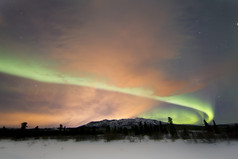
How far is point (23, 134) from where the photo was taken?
31.8 meters

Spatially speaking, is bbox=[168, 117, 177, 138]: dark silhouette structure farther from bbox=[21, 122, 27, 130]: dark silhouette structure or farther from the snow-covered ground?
bbox=[21, 122, 27, 130]: dark silhouette structure

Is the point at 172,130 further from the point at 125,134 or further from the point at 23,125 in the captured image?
the point at 23,125

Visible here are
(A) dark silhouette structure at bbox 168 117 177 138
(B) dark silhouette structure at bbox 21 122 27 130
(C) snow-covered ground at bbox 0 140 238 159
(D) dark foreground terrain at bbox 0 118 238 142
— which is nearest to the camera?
(C) snow-covered ground at bbox 0 140 238 159

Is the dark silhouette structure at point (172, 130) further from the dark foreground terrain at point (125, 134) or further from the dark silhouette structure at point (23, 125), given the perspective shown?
the dark silhouette structure at point (23, 125)

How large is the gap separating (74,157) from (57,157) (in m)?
1.99

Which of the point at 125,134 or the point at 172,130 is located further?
the point at 125,134

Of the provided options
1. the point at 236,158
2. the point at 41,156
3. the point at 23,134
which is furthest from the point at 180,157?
the point at 23,134

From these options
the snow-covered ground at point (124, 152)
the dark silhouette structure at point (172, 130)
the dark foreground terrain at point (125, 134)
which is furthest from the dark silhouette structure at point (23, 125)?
the dark silhouette structure at point (172, 130)

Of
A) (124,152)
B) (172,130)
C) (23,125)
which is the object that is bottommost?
(124,152)

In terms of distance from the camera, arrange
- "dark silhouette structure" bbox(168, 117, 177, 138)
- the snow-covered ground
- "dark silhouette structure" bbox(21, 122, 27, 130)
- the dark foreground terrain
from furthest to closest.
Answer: "dark silhouette structure" bbox(21, 122, 27, 130)
"dark silhouette structure" bbox(168, 117, 177, 138)
the dark foreground terrain
the snow-covered ground

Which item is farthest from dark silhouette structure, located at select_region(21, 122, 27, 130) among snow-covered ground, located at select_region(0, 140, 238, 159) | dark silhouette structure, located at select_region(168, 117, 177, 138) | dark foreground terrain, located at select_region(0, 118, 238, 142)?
dark silhouette structure, located at select_region(168, 117, 177, 138)

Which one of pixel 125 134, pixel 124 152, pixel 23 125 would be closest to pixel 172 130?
pixel 125 134

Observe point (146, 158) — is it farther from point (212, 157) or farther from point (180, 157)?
point (212, 157)

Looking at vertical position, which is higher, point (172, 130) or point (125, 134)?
point (172, 130)
